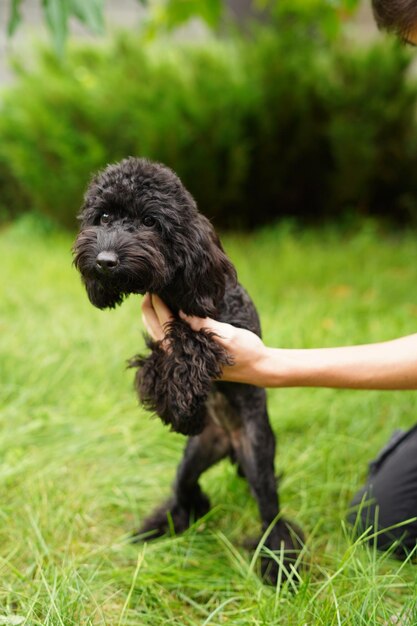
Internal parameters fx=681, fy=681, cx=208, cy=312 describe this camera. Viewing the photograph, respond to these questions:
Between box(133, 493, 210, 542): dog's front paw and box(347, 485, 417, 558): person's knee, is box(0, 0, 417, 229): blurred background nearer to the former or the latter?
box(133, 493, 210, 542): dog's front paw

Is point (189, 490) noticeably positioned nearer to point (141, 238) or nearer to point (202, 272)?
point (202, 272)

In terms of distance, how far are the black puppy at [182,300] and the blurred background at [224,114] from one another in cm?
384

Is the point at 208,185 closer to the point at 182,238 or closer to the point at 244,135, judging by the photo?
the point at 244,135

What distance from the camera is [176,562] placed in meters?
2.04

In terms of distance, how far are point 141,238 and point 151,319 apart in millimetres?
369

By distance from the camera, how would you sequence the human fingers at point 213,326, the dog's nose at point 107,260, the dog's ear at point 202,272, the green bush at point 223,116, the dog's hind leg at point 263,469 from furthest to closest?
the green bush at point 223,116 → the dog's hind leg at point 263,469 → the human fingers at point 213,326 → the dog's ear at point 202,272 → the dog's nose at point 107,260

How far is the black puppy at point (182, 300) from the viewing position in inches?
63.0

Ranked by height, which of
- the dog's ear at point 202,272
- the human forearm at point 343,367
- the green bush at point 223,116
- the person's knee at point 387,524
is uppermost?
the green bush at point 223,116

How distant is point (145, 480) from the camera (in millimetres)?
2553

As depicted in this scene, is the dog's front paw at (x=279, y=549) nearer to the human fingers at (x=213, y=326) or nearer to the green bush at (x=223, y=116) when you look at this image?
the human fingers at (x=213, y=326)

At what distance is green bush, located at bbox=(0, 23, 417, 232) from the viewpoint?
5.76 meters

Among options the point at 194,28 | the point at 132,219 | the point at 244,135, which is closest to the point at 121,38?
the point at 244,135

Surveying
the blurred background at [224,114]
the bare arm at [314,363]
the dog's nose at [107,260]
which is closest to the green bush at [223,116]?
the blurred background at [224,114]

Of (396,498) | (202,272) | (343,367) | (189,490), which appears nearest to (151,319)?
(202,272)
